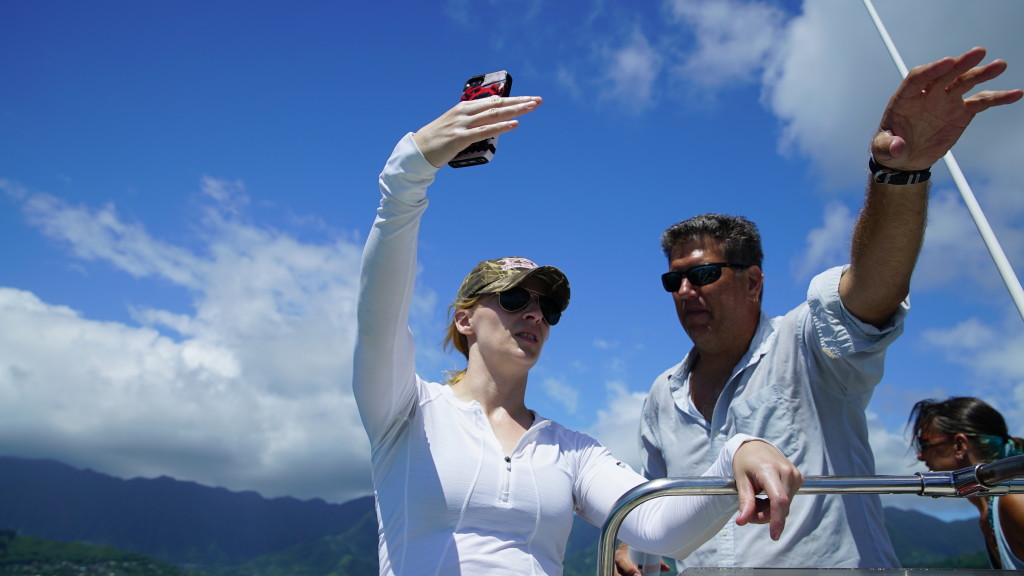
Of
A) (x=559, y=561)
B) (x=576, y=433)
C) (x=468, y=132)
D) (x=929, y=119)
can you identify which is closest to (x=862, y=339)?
(x=929, y=119)

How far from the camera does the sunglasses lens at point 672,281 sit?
4590 millimetres

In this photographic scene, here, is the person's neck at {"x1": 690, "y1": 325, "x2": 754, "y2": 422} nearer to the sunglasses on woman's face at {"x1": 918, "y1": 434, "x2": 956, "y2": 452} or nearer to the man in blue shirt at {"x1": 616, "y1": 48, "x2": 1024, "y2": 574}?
the man in blue shirt at {"x1": 616, "y1": 48, "x2": 1024, "y2": 574}

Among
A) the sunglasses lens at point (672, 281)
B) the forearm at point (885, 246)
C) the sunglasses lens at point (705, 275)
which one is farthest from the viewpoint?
the sunglasses lens at point (672, 281)

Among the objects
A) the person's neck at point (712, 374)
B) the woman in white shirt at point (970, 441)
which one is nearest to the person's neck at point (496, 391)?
the person's neck at point (712, 374)

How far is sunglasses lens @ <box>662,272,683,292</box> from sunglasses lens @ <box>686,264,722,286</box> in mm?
111

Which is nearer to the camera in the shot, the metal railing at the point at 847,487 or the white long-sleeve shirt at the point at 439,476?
the metal railing at the point at 847,487

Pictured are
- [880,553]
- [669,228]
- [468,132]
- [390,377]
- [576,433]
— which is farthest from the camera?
[669,228]

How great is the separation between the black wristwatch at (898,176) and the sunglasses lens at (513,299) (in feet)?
5.16

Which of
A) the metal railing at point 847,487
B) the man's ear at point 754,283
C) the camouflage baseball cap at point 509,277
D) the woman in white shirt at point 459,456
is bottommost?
the metal railing at point 847,487

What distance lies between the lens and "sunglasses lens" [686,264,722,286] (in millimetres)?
4434

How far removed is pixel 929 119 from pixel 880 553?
7.21ft

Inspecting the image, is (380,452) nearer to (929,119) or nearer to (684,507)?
(684,507)

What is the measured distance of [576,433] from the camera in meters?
3.02

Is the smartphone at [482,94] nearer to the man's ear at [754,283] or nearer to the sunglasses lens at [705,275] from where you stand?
the sunglasses lens at [705,275]
